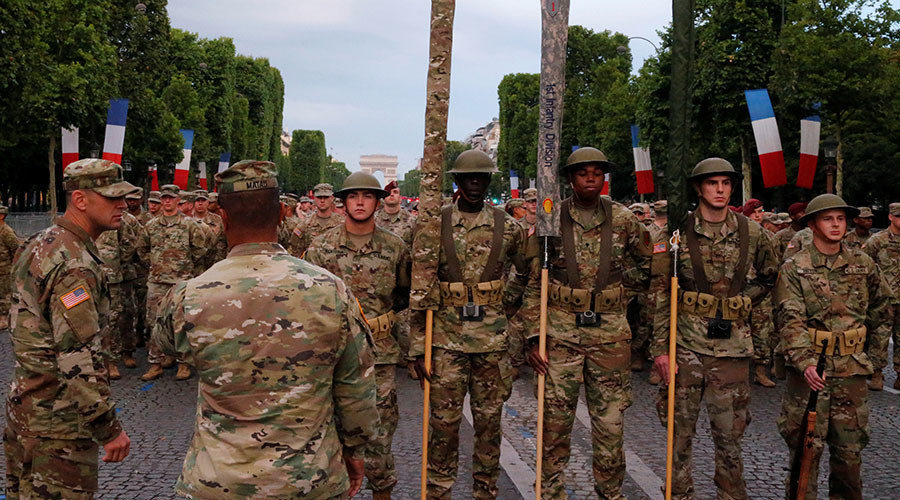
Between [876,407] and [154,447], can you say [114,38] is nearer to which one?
[154,447]

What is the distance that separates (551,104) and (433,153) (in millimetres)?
847

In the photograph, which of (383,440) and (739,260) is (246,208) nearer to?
(383,440)

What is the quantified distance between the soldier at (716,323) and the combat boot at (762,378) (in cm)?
396

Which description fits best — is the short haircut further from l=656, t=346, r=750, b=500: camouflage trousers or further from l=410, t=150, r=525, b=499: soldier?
l=656, t=346, r=750, b=500: camouflage trousers

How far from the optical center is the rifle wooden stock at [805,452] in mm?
4418

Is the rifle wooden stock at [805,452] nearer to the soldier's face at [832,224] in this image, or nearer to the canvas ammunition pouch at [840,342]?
the canvas ammunition pouch at [840,342]

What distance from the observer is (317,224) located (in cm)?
1038

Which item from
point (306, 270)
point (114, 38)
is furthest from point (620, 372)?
point (114, 38)

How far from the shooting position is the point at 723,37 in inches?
1147

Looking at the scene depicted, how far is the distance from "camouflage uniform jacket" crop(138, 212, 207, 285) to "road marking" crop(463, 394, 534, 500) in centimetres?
486

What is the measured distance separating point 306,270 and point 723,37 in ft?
98.7

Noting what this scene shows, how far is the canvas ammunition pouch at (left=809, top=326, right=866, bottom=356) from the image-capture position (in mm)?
4586

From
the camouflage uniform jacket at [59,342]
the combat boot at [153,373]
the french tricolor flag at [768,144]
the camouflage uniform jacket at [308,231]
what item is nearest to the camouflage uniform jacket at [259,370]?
the camouflage uniform jacket at [59,342]

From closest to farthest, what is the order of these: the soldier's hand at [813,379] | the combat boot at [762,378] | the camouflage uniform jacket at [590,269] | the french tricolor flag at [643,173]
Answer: the soldier's hand at [813,379]
the camouflage uniform jacket at [590,269]
the combat boot at [762,378]
the french tricolor flag at [643,173]
